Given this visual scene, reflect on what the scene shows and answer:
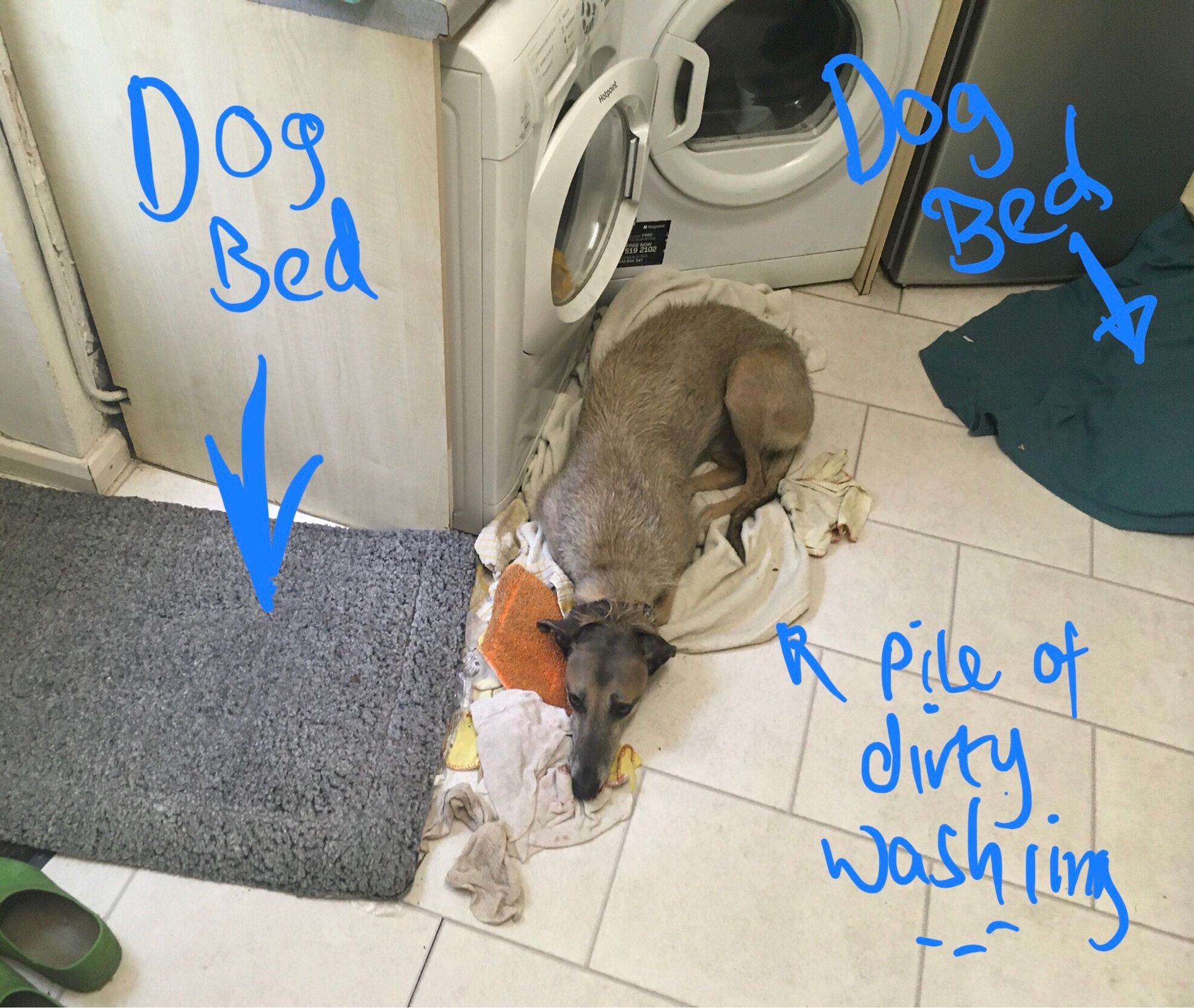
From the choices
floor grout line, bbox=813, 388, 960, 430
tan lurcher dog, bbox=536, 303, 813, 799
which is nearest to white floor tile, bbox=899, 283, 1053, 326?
floor grout line, bbox=813, 388, 960, 430

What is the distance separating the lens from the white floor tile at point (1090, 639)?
1.98 meters

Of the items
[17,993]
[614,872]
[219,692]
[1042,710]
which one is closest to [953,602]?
[1042,710]

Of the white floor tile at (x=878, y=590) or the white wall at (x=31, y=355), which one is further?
the white floor tile at (x=878, y=590)

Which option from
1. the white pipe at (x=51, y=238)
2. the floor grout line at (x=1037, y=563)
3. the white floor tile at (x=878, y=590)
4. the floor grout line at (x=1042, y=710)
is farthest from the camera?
the floor grout line at (x=1037, y=563)

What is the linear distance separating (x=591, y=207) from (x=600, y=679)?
112 centimetres

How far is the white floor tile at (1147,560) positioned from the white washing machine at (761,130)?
3.59 feet

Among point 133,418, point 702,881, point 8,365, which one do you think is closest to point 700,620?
point 702,881

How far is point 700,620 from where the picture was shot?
6.57ft

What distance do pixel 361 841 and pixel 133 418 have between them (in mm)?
1113

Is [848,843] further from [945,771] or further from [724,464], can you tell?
[724,464]

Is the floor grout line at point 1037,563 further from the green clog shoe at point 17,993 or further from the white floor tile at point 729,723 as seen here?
the green clog shoe at point 17,993

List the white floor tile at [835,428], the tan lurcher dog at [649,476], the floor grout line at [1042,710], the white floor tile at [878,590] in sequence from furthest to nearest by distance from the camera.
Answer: the white floor tile at [835,428] → the white floor tile at [878,590] → the floor grout line at [1042,710] → the tan lurcher dog at [649,476]

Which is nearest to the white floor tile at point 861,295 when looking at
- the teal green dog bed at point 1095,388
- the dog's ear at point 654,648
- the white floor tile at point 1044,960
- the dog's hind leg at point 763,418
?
the teal green dog bed at point 1095,388

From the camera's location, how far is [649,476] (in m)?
2.04
